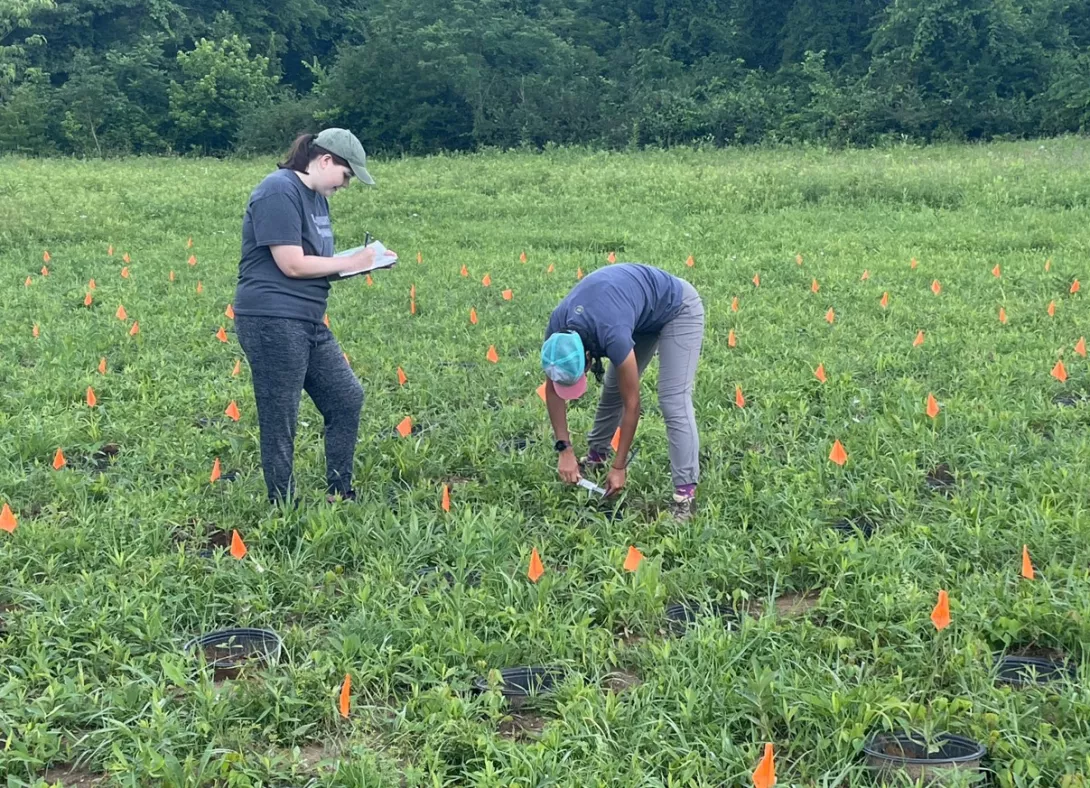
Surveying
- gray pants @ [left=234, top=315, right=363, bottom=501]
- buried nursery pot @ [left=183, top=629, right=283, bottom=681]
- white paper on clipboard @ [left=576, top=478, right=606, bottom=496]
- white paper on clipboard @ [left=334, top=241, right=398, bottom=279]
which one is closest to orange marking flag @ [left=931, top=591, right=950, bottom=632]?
white paper on clipboard @ [left=576, top=478, right=606, bottom=496]

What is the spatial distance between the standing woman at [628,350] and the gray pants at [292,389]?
0.87 meters

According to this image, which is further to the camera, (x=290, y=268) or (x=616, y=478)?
(x=616, y=478)

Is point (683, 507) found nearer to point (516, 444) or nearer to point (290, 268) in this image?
point (516, 444)

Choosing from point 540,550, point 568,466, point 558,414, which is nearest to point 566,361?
point 558,414

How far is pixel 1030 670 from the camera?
2633 millimetres

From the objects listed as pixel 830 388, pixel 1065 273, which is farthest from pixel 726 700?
pixel 1065 273

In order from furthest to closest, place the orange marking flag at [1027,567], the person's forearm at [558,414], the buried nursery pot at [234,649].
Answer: the person's forearm at [558,414] → the orange marking flag at [1027,567] → the buried nursery pot at [234,649]

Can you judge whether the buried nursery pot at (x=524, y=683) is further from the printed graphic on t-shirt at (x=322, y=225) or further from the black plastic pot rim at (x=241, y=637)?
the printed graphic on t-shirt at (x=322, y=225)

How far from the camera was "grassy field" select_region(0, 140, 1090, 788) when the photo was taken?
248 centimetres

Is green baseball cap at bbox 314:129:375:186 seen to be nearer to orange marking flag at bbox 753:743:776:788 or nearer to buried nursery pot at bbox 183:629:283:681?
buried nursery pot at bbox 183:629:283:681

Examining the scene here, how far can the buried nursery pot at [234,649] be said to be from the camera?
286cm

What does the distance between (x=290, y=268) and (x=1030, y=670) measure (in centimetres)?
270

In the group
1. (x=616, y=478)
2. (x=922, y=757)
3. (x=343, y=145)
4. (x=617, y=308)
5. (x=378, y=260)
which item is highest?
(x=343, y=145)

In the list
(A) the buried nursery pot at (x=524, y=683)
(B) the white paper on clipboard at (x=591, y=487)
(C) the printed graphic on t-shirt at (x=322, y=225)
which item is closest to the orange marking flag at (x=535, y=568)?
(A) the buried nursery pot at (x=524, y=683)
